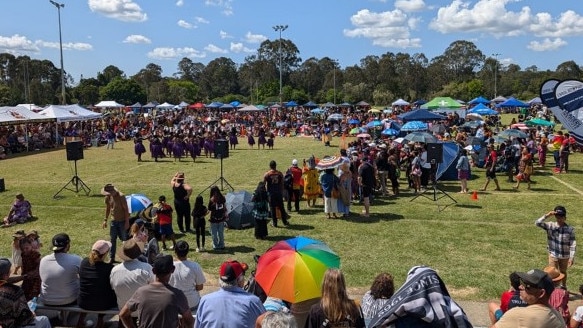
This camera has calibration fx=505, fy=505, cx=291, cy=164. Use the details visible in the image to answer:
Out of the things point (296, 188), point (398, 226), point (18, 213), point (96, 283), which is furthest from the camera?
point (296, 188)

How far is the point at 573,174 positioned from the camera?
20500 mm

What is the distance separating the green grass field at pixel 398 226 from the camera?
976 centimetres

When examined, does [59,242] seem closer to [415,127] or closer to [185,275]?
[185,275]

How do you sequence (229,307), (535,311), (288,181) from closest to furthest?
(535,311), (229,307), (288,181)

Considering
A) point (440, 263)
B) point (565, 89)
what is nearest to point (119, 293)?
point (440, 263)

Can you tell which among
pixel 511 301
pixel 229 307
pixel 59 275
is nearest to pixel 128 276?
pixel 59 275

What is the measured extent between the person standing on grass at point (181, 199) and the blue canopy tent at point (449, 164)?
1042 cm

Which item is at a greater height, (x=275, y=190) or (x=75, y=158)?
(x=75, y=158)

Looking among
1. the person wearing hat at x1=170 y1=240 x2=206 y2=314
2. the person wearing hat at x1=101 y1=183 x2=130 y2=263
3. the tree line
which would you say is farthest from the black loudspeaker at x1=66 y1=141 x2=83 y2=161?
the tree line

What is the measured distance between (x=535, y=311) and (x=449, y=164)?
1560 cm

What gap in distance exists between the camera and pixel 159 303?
189 inches

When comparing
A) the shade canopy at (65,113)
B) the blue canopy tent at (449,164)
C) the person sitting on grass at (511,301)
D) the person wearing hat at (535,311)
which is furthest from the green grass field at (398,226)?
the shade canopy at (65,113)

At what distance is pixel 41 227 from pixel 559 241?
1225 centimetres

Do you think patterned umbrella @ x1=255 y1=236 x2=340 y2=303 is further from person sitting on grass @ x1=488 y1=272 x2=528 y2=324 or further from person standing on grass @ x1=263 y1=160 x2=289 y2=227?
person standing on grass @ x1=263 y1=160 x2=289 y2=227
